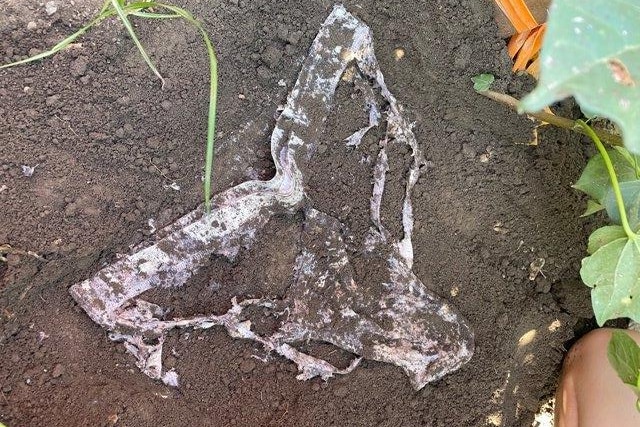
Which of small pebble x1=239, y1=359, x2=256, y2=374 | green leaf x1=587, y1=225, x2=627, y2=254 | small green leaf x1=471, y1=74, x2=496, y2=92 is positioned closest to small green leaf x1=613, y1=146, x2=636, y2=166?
green leaf x1=587, y1=225, x2=627, y2=254

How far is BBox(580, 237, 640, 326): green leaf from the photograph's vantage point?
1021 millimetres

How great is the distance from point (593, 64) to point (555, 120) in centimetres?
69

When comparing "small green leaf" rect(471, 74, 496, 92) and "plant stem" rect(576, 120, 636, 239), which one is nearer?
"plant stem" rect(576, 120, 636, 239)

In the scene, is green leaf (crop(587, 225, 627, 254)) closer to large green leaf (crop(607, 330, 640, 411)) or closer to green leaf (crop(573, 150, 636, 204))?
green leaf (crop(573, 150, 636, 204))

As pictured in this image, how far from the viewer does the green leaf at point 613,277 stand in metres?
1.02

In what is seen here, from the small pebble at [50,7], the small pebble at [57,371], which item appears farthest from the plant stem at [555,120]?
the small pebble at [57,371]

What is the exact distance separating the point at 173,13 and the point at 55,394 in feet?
2.54

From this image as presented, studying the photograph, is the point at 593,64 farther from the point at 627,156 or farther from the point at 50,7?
the point at 50,7

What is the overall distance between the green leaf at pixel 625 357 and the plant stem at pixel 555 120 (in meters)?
0.37

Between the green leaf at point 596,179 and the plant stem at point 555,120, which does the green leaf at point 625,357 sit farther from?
the plant stem at point 555,120

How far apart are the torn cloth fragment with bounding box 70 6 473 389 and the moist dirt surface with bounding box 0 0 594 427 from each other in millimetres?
24

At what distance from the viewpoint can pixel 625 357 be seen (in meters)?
1.06

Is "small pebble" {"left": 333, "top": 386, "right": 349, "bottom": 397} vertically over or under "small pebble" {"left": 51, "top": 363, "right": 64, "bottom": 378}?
under

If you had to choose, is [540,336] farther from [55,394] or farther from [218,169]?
[55,394]
